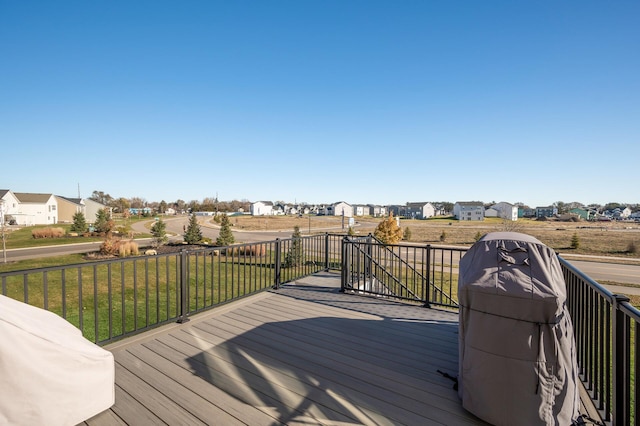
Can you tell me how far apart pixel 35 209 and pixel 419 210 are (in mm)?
86285

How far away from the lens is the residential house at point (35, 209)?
1698 inches

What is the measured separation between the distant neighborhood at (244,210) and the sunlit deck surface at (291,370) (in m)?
15.8

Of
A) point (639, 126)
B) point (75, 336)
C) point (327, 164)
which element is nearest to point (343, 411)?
point (75, 336)

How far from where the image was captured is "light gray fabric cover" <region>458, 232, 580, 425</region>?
1745mm

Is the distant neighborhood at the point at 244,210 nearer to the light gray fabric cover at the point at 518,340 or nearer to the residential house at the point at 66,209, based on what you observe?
the residential house at the point at 66,209

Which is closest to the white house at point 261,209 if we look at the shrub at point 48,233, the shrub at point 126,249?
the shrub at point 48,233

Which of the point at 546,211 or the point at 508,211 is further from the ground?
the point at 508,211

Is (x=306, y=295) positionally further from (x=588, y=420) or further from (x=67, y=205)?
(x=67, y=205)

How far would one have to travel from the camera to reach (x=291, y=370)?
8.49ft

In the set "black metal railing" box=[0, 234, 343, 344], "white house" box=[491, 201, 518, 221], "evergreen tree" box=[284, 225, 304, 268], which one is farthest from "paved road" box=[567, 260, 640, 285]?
"white house" box=[491, 201, 518, 221]

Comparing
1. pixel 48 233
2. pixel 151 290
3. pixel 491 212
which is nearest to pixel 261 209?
pixel 48 233

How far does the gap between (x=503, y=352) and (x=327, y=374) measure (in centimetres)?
142

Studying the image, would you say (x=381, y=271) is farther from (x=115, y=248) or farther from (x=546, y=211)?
(x=546, y=211)

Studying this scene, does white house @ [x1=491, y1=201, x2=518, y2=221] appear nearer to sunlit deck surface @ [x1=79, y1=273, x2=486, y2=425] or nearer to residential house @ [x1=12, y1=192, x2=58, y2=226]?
sunlit deck surface @ [x1=79, y1=273, x2=486, y2=425]
